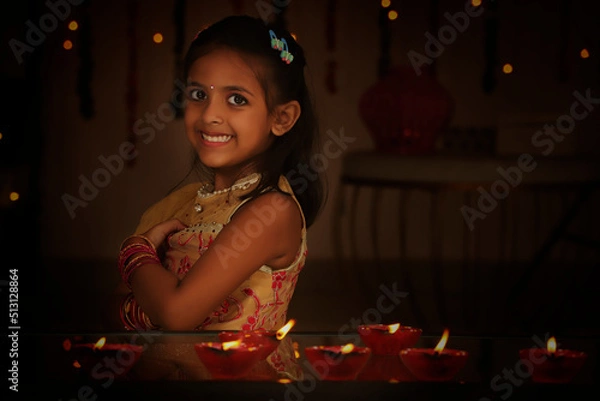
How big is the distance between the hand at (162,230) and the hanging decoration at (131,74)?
113cm

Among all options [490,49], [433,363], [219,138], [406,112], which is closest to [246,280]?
[219,138]

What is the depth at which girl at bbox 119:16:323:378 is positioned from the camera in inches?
48.2

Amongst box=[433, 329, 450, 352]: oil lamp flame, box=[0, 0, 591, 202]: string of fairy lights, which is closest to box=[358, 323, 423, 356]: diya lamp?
box=[433, 329, 450, 352]: oil lamp flame

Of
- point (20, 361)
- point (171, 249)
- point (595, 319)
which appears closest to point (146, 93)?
point (171, 249)

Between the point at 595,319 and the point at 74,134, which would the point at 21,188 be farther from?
the point at 595,319

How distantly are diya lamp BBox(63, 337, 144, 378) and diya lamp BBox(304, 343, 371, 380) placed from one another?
0.20m

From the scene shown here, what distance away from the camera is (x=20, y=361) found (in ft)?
2.94

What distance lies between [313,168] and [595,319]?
1.18 meters

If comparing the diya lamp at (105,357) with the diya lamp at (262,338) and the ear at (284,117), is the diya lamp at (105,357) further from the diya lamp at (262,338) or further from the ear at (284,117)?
the ear at (284,117)

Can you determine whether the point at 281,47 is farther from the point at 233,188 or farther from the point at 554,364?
the point at 554,364

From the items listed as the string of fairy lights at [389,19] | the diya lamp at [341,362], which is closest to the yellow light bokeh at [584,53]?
the string of fairy lights at [389,19]

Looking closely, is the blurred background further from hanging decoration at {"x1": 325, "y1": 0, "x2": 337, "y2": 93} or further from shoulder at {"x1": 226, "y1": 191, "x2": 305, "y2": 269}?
shoulder at {"x1": 226, "y1": 191, "x2": 305, "y2": 269}

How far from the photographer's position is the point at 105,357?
2.94ft

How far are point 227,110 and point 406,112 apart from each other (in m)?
0.74
